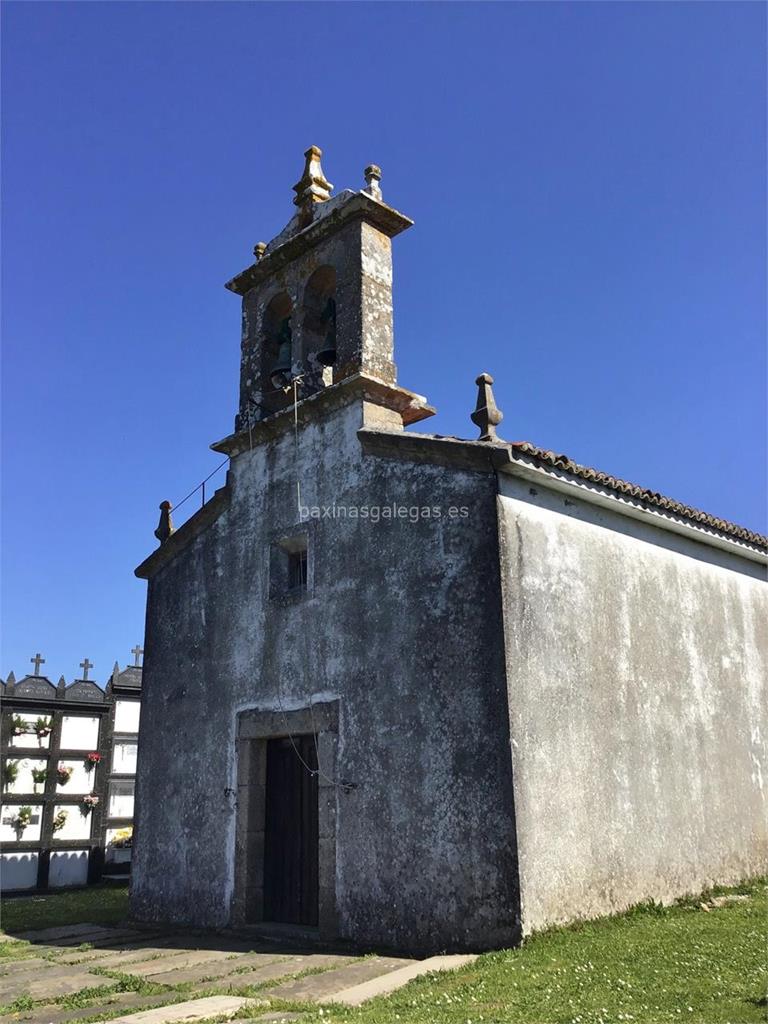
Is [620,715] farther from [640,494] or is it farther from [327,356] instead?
[327,356]

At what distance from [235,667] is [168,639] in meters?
1.81

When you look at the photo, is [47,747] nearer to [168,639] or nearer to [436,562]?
[168,639]

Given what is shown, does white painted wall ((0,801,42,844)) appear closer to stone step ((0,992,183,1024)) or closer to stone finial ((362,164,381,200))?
stone step ((0,992,183,1024))

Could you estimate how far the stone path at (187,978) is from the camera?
6285 millimetres

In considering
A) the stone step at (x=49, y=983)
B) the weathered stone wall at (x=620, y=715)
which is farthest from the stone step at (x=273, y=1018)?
the weathered stone wall at (x=620, y=715)

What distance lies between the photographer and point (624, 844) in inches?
343

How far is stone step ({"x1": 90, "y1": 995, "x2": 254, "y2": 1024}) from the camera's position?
5.93 m

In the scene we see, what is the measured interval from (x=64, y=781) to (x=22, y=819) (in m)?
0.95

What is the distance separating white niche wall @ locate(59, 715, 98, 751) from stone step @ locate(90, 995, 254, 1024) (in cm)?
1102

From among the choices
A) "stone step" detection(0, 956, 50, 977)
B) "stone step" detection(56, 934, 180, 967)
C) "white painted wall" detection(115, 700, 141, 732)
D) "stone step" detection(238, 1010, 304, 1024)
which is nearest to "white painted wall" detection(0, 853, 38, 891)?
"white painted wall" detection(115, 700, 141, 732)

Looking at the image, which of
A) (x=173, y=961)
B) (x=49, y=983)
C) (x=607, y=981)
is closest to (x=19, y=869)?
(x=173, y=961)

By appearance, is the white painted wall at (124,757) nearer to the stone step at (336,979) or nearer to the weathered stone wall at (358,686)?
the weathered stone wall at (358,686)

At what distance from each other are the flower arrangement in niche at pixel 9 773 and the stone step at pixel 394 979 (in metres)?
10.7

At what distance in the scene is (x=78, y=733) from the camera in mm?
16766
